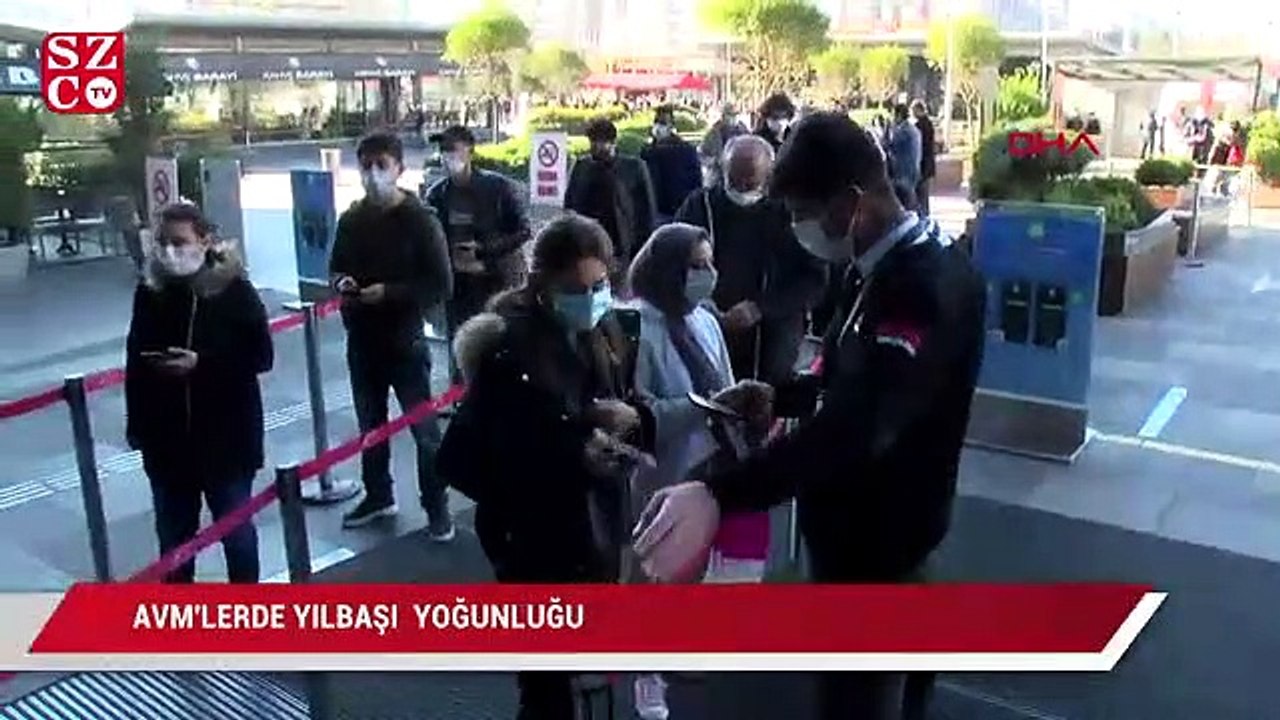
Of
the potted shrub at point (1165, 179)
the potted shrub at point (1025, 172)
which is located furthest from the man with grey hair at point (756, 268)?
the potted shrub at point (1165, 179)

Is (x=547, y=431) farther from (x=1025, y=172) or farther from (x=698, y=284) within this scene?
(x=1025, y=172)

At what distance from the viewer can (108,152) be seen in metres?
5.79

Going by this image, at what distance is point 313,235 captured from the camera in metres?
5.13

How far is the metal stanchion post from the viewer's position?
2992 millimetres

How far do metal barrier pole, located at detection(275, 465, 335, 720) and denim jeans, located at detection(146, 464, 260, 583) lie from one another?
386mm

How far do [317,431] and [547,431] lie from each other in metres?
1.76

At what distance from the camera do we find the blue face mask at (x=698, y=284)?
1985 mm

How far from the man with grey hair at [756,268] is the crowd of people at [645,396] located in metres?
0.13

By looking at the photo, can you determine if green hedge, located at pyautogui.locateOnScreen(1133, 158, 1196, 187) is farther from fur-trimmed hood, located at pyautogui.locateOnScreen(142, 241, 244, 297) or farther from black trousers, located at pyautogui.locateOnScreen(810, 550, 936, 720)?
black trousers, located at pyautogui.locateOnScreen(810, 550, 936, 720)

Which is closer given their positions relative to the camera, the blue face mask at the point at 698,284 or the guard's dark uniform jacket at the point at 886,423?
the guard's dark uniform jacket at the point at 886,423

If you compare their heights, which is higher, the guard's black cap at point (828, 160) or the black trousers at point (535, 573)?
the guard's black cap at point (828, 160)

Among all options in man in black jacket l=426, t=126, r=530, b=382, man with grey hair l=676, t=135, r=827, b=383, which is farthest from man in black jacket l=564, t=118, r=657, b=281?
man with grey hair l=676, t=135, r=827, b=383

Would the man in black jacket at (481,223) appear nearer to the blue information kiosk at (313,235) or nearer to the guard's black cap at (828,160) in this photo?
the blue information kiosk at (313,235)

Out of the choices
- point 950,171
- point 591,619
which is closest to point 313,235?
point 591,619
